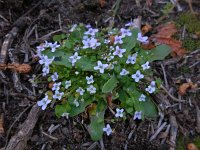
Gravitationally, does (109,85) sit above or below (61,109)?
above

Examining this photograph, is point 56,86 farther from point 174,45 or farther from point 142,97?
point 174,45

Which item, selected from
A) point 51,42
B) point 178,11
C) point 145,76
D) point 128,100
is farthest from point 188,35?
point 51,42

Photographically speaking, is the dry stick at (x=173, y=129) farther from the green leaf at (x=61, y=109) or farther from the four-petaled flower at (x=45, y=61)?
the four-petaled flower at (x=45, y=61)

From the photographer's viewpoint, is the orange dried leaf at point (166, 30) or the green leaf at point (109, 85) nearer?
the green leaf at point (109, 85)

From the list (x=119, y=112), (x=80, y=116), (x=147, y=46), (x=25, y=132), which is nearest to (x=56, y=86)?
(x=80, y=116)

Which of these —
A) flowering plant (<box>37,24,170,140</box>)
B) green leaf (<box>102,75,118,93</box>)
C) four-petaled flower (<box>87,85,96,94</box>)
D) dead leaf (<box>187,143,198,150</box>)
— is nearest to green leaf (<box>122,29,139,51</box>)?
flowering plant (<box>37,24,170,140</box>)

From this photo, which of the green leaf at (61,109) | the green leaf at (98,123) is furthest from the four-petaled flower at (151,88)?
the green leaf at (61,109)

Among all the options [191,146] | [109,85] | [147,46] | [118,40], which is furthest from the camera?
[147,46]
